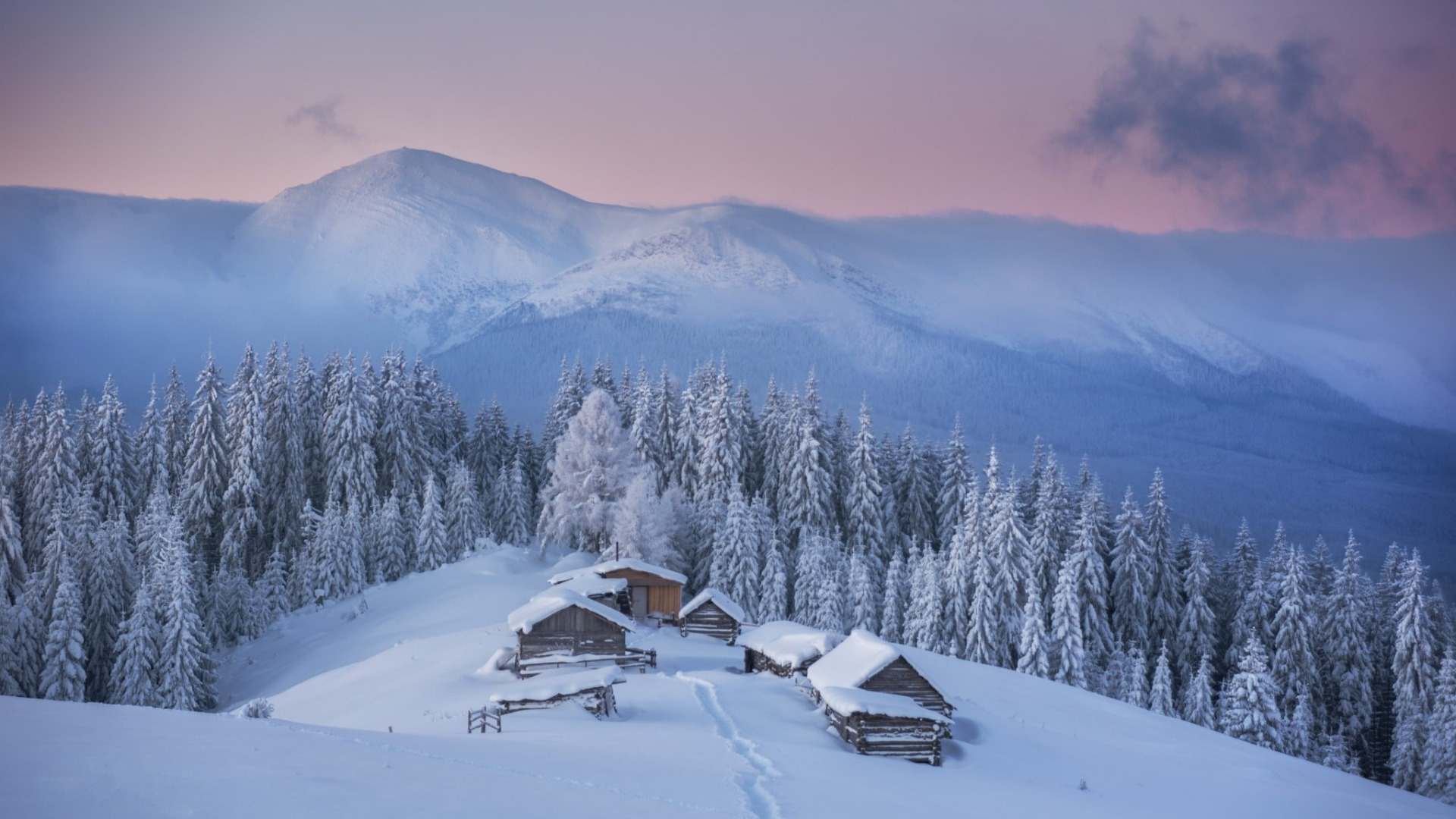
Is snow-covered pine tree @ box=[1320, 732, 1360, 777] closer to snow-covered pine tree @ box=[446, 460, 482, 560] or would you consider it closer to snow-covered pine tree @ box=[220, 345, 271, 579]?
snow-covered pine tree @ box=[446, 460, 482, 560]

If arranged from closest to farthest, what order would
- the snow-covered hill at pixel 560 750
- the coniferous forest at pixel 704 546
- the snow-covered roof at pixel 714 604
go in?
the snow-covered hill at pixel 560 750
the snow-covered roof at pixel 714 604
the coniferous forest at pixel 704 546

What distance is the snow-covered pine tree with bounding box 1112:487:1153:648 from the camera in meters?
70.6

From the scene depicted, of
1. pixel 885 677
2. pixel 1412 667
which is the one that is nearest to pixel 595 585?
pixel 885 677

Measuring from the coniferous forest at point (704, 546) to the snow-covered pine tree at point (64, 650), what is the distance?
0.14m

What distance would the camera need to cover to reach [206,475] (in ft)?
250

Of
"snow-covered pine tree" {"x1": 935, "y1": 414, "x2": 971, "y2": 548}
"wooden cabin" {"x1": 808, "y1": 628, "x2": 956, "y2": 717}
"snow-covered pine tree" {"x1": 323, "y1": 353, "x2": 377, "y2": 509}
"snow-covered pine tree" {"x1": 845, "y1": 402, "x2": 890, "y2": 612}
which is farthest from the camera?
"snow-covered pine tree" {"x1": 935, "y1": 414, "x2": 971, "y2": 548}

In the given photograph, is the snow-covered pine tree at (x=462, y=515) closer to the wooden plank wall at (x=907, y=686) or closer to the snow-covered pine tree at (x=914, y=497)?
the snow-covered pine tree at (x=914, y=497)

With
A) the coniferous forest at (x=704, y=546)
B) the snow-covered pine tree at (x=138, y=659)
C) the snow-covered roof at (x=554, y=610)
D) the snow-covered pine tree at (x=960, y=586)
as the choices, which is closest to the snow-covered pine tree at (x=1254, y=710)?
the coniferous forest at (x=704, y=546)

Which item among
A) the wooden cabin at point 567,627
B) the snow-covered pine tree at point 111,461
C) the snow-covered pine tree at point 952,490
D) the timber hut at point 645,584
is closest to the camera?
the wooden cabin at point 567,627

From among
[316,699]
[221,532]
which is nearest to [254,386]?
[221,532]

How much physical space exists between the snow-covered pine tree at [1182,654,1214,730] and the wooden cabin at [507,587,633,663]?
3692 cm

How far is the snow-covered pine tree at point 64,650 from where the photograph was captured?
49094 mm

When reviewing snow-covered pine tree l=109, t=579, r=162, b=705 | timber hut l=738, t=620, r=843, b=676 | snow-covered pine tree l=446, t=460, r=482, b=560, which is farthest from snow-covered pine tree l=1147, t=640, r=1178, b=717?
snow-covered pine tree l=109, t=579, r=162, b=705

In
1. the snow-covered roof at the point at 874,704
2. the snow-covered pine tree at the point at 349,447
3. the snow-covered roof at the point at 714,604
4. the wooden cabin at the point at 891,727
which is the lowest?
the wooden cabin at the point at 891,727
